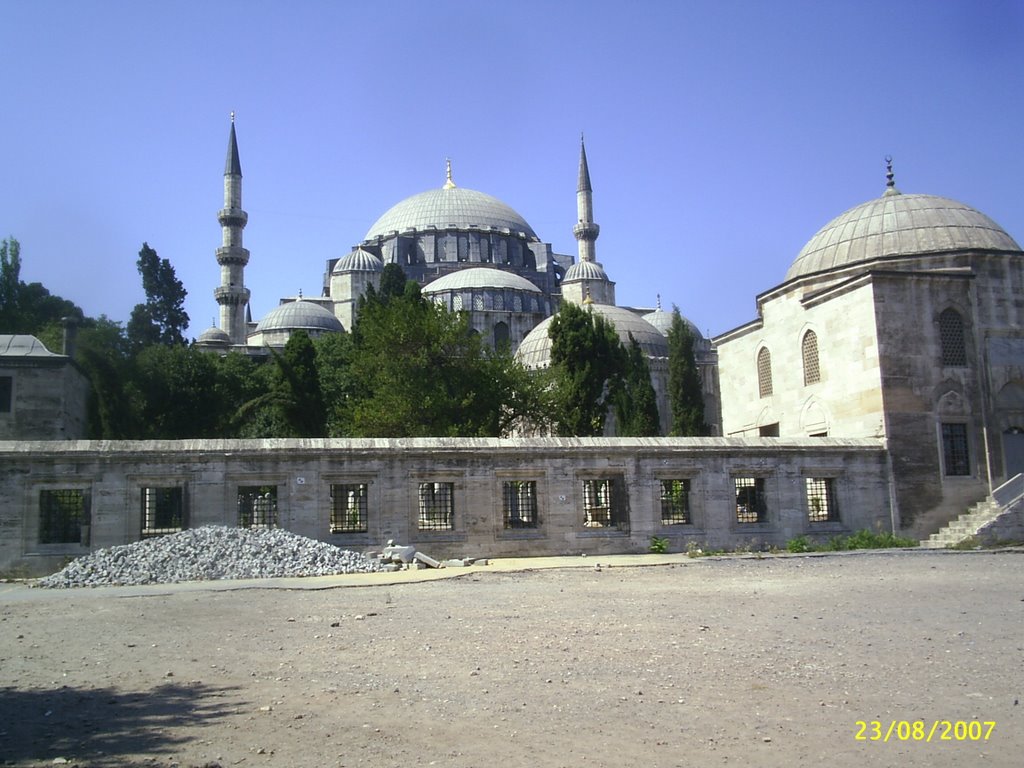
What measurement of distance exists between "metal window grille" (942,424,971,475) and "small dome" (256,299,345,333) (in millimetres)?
40444

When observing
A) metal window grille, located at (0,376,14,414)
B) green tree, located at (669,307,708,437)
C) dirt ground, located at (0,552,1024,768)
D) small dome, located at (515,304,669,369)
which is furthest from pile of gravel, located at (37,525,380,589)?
small dome, located at (515,304,669,369)

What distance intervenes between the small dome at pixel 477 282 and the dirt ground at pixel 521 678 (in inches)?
1733

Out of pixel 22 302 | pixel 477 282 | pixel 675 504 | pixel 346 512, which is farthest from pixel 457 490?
pixel 477 282

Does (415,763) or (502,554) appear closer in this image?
(415,763)

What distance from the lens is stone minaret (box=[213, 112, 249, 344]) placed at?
53.2m

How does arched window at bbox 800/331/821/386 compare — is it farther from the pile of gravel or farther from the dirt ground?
the pile of gravel

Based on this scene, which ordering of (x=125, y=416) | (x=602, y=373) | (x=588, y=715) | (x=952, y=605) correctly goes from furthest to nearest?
(x=602, y=373), (x=125, y=416), (x=952, y=605), (x=588, y=715)

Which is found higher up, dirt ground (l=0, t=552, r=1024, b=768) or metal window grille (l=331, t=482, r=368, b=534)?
metal window grille (l=331, t=482, r=368, b=534)

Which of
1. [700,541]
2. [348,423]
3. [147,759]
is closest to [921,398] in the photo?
[700,541]

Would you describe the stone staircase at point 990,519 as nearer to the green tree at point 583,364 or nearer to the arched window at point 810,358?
the arched window at point 810,358

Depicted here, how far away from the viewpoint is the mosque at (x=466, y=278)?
48719mm

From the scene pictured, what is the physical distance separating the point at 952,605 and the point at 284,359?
73.3ft

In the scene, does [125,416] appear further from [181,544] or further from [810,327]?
[810,327]

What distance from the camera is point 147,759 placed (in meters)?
4.75
